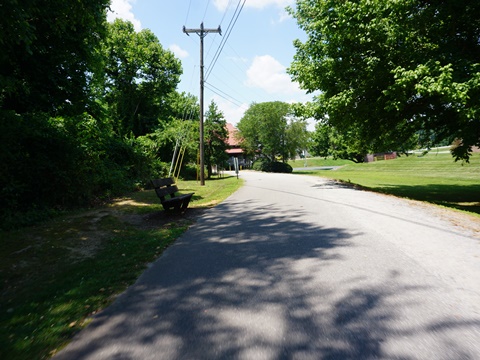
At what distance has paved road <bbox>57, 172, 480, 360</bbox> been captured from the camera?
7.64 ft

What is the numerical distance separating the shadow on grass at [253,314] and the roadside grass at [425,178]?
11526 millimetres

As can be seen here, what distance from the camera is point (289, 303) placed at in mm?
3035

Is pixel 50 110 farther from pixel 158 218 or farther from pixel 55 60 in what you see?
pixel 158 218

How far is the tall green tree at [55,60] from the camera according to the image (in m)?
6.74

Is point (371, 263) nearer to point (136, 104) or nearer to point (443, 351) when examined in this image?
point (443, 351)

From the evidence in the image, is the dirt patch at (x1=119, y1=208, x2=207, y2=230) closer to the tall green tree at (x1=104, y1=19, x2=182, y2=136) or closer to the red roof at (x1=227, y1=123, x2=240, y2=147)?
the tall green tree at (x1=104, y1=19, x2=182, y2=136)

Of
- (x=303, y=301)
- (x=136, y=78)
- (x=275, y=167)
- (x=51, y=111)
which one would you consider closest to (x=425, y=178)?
(x=275, y=167)

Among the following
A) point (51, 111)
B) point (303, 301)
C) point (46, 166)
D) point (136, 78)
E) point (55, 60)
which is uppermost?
point (136, 78)

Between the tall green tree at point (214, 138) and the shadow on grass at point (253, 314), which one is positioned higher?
the tall green tree at point (214, 138)

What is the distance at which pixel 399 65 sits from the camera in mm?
10547

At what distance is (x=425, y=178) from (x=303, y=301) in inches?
1086

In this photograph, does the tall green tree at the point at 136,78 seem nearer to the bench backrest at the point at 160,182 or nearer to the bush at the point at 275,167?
the bush at the point at 275,167

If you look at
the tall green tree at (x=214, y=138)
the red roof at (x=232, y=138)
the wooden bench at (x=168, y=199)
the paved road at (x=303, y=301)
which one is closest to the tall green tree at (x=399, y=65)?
the paved road at (x=303, y=301)

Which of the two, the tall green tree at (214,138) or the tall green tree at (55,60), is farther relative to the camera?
the tall green tree at (214,138)
